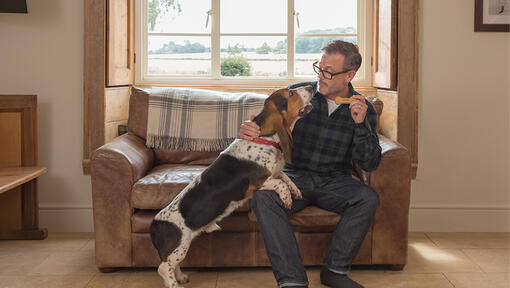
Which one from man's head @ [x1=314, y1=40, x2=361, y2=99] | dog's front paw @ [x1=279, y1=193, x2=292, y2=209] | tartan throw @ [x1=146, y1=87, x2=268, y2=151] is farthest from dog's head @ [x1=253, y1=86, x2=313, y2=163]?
tartan throw @ [x1=146, y1=87, x2=268, y2=151]

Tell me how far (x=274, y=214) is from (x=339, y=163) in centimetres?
52

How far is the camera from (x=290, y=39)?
4.12m

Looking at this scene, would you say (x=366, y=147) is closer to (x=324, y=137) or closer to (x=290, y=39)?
(x=324, y=137)

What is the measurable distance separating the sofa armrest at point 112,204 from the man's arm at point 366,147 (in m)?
1.12

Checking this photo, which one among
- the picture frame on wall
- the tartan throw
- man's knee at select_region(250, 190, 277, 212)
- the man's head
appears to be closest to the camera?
man's knee at select_region(250, 190, 277, 212)

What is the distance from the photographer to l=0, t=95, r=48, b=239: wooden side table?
3.56 metres

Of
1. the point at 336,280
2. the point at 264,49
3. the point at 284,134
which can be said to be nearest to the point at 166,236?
the point at 284,134

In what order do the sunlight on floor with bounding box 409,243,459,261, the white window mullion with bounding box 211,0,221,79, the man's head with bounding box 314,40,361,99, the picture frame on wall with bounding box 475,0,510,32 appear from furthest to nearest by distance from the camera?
the white window mullion with bounding box 211,0,221,79 → the picture frame on wall with bounding box 475,0,510,32 → the sunlight on floor with bounding box 409,243,459,261 → the man's head with bounding box 314,40,361,99

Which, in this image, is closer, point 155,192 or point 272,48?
point 155,192

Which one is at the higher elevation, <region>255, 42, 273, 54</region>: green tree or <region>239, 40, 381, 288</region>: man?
<region>255, 42, 273, 54</region>: green tree

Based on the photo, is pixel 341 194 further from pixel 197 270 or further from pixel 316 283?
pixel 197 270

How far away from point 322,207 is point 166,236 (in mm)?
779

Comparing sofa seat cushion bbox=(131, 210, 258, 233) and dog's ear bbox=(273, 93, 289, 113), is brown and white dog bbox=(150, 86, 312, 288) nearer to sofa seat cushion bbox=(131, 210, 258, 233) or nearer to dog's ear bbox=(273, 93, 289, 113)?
dog's ear bbox=(273, 93, 289, 113)

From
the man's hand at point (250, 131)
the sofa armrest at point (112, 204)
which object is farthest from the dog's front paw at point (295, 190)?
the sofa armrest at point (112, 204)
